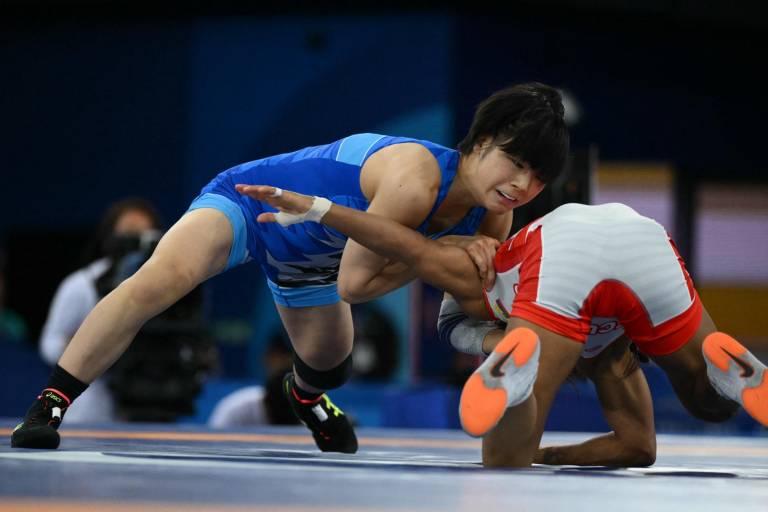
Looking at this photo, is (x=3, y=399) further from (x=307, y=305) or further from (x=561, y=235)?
(x=561, y=235)

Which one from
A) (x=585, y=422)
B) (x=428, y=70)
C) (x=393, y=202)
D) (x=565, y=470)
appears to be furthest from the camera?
(x=428, y=70)

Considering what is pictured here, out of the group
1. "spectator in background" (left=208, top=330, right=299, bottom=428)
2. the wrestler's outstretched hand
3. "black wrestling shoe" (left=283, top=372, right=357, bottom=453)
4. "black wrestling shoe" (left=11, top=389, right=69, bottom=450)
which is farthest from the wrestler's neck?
"spectator in background" (left=208, top=330, right=299, bottom=428)

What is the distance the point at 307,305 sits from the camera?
3.04 m

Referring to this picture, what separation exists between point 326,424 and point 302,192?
0.69 metres

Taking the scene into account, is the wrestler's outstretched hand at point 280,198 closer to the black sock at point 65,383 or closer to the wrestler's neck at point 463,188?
the wrestler's neck at point 463,188

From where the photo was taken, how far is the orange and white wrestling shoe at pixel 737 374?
2197 mm

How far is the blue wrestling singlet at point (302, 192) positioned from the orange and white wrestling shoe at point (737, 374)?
629 mm

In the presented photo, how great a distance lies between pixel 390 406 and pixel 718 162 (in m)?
4.43

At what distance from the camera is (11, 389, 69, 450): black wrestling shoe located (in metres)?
2.43

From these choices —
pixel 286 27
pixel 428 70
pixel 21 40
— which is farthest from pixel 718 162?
pixel 21 40

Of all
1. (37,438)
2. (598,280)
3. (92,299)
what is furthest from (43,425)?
(92,299)

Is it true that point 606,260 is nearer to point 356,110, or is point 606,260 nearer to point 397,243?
point 397,243

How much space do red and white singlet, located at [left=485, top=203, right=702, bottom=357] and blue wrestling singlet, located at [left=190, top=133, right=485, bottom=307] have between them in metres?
0.35

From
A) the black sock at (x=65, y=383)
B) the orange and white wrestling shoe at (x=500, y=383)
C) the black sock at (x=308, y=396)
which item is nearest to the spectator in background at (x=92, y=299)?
the black sock at (x=308, y=396)
